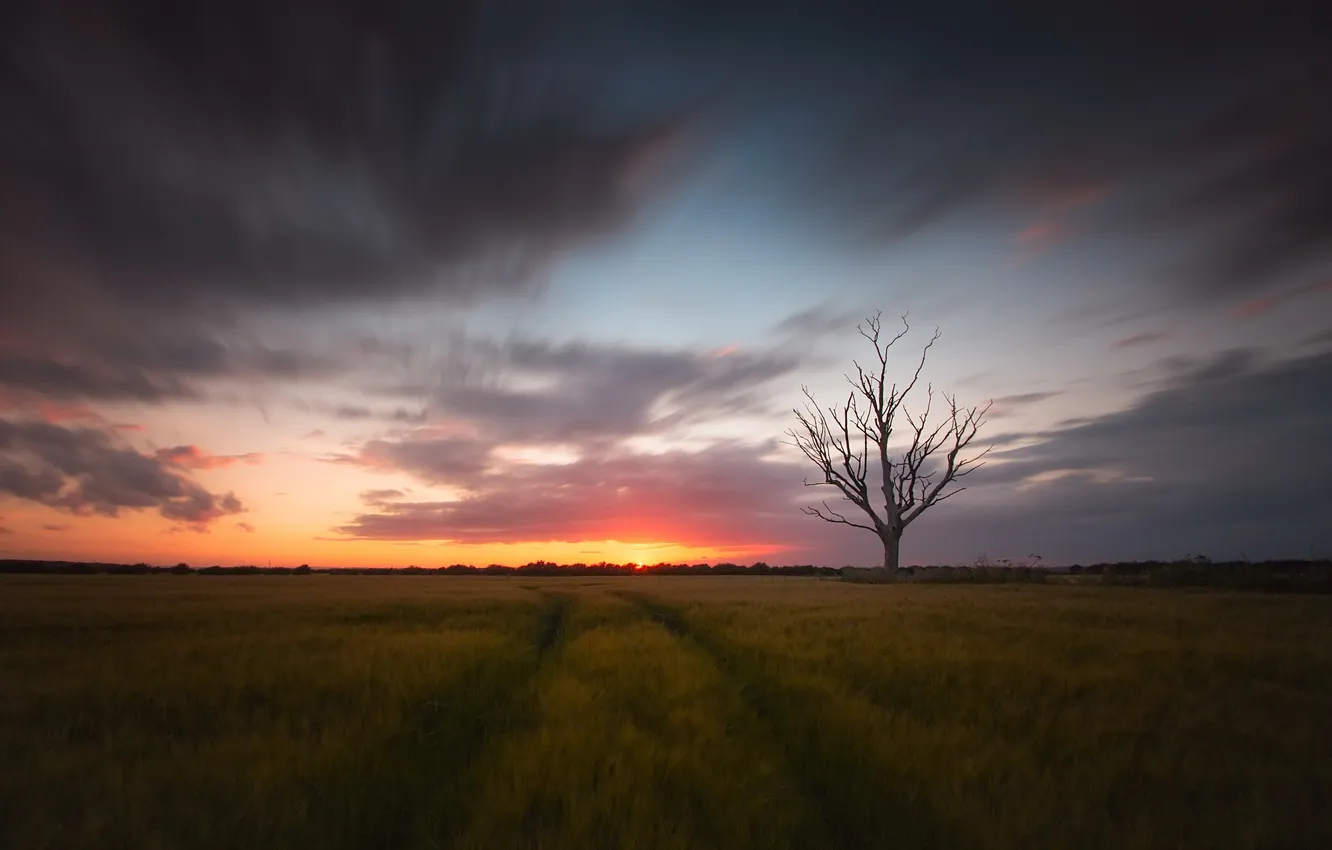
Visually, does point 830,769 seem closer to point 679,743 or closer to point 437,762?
point 679,743

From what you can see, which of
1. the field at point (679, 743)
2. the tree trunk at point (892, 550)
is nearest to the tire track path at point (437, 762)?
the field at point (679, 743)

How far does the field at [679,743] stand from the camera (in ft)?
13.0

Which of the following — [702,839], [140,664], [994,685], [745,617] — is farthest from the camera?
[745,617]

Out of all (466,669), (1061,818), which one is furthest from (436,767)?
(1061,818)

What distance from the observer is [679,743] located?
553cm

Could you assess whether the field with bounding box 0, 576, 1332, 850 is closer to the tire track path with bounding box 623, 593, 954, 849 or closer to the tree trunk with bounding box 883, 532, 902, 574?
the tire track path with bounding box 623, 593, 954, 849

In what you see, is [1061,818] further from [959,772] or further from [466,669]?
[466,669]

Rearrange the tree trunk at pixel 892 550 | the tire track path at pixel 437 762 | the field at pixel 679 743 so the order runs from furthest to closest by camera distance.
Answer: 1. the tree trunk at pixel 892 550
2. the tire track path at pixel 437 762
3. the field at pixel 679 743

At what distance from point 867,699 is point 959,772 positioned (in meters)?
2.16

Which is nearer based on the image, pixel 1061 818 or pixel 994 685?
pixel 1061 818

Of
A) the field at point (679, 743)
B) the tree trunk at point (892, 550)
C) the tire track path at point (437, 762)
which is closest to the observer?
the field at point (679, 743)

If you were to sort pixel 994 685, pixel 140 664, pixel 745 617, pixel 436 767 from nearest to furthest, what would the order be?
pixel 436 767
pixel 994 685
pixel 140 664
pixel 745 617

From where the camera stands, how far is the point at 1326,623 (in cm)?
1220

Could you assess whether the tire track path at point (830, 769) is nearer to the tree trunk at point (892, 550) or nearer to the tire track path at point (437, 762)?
the tire track path at point (437, 762)
